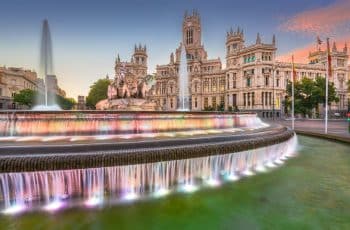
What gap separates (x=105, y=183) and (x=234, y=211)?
350 cm

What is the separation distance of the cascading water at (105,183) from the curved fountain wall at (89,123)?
398 centimetres

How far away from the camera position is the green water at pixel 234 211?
516 cm

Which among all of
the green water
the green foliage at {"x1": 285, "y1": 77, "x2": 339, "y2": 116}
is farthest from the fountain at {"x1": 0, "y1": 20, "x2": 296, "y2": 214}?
the green foliage at {"x1": 285, "y1": 77, "x2": 339, "y2": 116}

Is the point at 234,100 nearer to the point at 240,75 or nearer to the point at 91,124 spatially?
the point at 240,75

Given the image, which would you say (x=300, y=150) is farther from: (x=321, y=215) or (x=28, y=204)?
(x=28, y=204)

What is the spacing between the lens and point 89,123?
1002 centimetres

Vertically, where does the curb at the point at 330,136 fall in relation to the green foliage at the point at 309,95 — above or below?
below

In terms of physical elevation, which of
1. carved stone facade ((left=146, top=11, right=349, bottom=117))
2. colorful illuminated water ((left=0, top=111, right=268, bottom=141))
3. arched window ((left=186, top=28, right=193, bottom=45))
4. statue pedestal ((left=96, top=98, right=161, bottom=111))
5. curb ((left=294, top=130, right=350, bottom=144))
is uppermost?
arched window ((left=186, top=28, right=193, bottom=45))

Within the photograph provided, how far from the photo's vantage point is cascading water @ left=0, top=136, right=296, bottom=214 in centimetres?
579

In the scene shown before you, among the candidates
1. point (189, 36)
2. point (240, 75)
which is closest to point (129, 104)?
point (240, 75)

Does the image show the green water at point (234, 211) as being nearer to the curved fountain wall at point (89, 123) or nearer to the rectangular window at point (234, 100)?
the curved fountain wall at point (89, 123)

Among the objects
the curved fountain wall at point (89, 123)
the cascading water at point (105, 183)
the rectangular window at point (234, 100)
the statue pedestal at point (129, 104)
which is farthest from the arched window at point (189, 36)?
the cascading water at point (105, 183)

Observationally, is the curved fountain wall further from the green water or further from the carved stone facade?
the carved stone facade

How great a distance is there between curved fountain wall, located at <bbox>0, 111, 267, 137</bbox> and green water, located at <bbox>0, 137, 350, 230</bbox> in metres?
4.64
